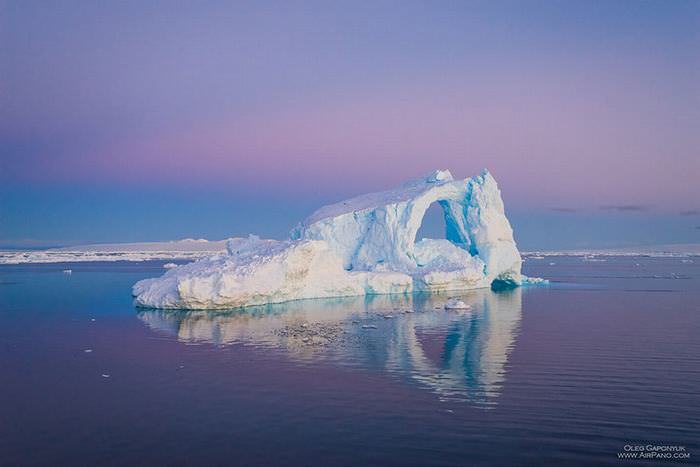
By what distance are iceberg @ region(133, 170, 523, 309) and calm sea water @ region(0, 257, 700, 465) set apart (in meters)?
5.64

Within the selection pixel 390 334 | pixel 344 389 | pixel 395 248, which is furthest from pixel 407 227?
pixel 344 389

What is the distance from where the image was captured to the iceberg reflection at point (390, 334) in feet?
46.4

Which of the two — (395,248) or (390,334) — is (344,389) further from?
(395,248)

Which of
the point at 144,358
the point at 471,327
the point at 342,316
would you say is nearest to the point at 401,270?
the point at 342,316

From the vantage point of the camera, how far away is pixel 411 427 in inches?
400

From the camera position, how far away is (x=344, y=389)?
41.4 feet

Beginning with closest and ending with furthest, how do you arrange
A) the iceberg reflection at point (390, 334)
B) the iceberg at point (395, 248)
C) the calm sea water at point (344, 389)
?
the calm sea water at point (344, 389)
the iceberg reflection at point (390, 334)
the iceberg at point (395, 248)

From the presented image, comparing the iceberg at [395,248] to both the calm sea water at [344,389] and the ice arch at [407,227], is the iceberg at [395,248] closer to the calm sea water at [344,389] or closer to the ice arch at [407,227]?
the ice arch at [407,227]

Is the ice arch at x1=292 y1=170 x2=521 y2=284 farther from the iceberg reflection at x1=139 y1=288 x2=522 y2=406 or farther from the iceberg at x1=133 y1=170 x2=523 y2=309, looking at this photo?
the iceberg reflection at x1=139 y1=288 x2=522 y2=406

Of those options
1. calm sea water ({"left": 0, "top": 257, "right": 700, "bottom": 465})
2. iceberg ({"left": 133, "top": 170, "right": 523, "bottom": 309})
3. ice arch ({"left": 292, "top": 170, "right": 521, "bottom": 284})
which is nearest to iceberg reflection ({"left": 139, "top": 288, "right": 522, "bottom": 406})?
calm sea water ({"left": 0, "top": 257, "right": 700, "bottom": 465})

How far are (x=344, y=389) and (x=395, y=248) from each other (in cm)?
2255

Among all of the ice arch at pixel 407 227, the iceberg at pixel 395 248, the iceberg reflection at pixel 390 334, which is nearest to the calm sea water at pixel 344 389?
the iceberg reflection at pixel 390 334

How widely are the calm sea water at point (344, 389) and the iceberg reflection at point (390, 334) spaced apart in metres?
0.10

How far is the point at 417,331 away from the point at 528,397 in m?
8.51
